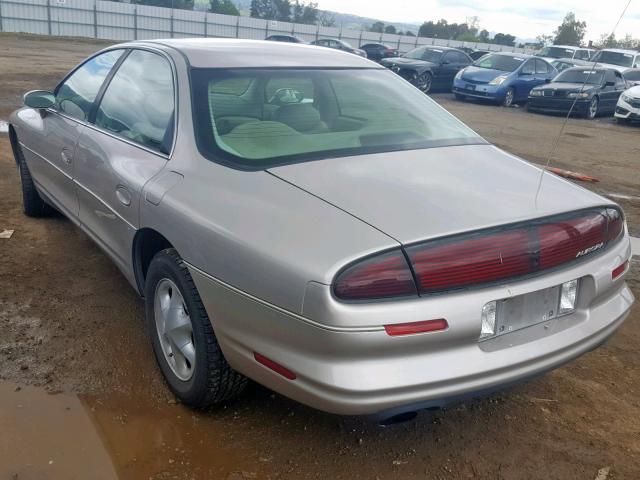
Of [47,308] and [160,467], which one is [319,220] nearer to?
[160,467]

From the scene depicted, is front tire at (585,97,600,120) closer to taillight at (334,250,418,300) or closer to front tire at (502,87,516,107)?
front tire at (502,87,516,107)

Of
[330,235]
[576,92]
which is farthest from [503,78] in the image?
[330,235]

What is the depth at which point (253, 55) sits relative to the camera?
3.38m

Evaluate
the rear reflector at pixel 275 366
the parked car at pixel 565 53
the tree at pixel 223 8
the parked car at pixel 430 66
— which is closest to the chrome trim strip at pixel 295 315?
the rear reflector at pixel 275 366

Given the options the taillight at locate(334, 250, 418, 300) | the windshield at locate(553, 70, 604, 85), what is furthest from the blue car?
the taillight at locate(334, 250, 418, 300)

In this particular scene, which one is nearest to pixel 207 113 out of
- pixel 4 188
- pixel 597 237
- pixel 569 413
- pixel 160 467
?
pixel 160 467

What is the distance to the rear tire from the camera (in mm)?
4926

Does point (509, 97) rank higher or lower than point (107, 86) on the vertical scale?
lower

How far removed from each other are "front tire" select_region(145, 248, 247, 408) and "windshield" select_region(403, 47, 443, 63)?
1911cm

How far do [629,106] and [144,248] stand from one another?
50.9 feet

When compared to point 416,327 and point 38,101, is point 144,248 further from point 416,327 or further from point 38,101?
point 38,101

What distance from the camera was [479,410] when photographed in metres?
2.89

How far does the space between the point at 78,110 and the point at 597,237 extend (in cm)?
313

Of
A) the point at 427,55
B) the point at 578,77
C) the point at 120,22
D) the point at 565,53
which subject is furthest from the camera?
the point at 120,22
